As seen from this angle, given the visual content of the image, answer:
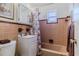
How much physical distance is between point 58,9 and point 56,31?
0.92 ft

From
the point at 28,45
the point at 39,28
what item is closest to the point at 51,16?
the point at 39,28

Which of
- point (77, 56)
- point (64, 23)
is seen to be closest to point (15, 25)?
point (64, 23)

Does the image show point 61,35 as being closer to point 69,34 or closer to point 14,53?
point 69,34

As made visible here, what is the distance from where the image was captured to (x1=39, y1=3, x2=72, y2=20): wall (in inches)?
49.2

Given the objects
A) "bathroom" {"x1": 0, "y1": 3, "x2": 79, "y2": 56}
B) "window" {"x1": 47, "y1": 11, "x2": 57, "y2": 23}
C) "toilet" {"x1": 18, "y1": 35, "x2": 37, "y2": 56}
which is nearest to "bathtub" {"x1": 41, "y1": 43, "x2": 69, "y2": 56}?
"bathroom" {"x1": 0, "y1": 3, "x2": 79, "y2": 56}

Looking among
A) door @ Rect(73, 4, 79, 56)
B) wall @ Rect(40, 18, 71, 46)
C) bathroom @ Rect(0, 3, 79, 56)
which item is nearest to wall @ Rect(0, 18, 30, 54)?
bathroom @ Rect(0, 3, 79, 56)

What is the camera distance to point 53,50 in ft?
4.16

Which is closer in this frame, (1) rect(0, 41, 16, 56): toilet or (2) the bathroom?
(1) rect(0, 41, 16, 56): toilet

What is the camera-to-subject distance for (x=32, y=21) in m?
1.43

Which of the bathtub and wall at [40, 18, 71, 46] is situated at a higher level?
wall at [40, 18, 71, 46]

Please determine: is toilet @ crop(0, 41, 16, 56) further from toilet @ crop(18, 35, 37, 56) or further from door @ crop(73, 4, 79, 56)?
door @ crop(73, 4, 79, 56)

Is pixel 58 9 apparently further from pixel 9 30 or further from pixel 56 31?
pixel 9 30

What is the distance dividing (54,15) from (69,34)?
11.8 inches

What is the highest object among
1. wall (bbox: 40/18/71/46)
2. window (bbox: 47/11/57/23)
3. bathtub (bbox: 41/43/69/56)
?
window (bbox: 47/11/57/23)
